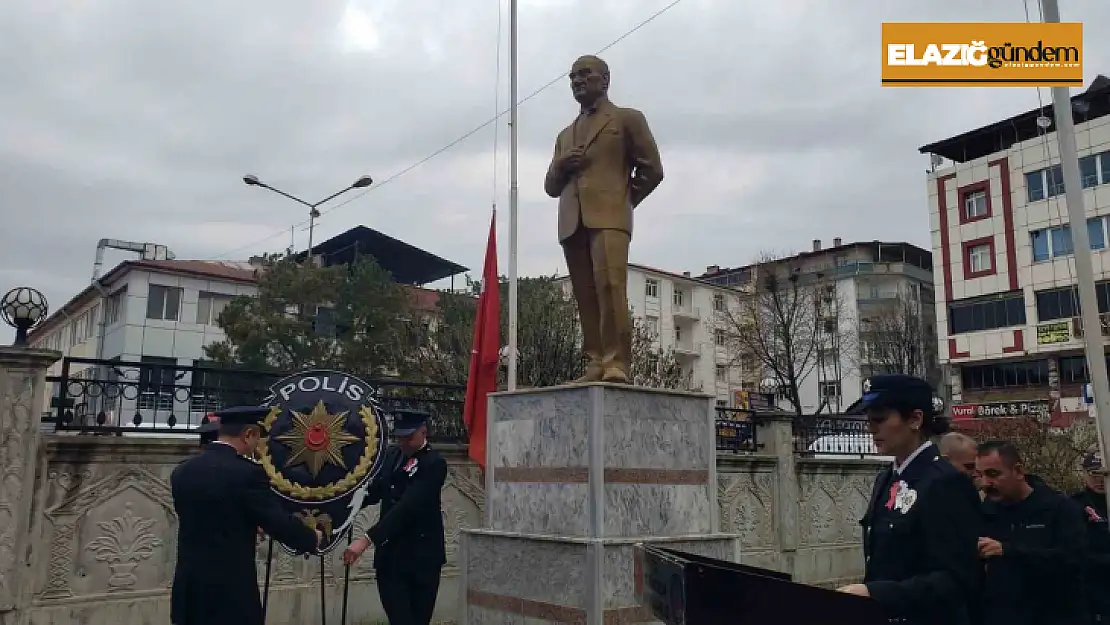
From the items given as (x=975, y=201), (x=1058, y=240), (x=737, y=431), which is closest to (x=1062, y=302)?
(x=1058, y=240)

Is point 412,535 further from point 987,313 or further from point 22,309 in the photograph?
point 987,313

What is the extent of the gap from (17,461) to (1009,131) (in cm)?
3831

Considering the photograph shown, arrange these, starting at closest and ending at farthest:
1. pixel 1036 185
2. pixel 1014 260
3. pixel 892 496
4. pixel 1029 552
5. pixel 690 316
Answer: pixel 892 496 → pixel 1029 552 → pixel 1036 185 → pixel 1014 260 → pixel 690 316

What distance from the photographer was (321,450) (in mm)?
6211

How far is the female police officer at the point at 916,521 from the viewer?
269 cm

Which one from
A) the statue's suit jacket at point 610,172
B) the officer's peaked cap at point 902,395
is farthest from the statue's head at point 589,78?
the officer's peaked cap at point 902,395

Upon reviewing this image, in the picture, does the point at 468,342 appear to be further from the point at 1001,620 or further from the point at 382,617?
the point at 1001,620

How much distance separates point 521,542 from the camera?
21.4 feet

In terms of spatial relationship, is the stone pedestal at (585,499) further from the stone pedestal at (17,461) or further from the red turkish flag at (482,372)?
the stone pedestal at (17,461)

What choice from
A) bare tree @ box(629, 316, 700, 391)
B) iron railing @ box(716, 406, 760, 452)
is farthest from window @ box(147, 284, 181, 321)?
iron railing @ box(716, 406, 760, 452)

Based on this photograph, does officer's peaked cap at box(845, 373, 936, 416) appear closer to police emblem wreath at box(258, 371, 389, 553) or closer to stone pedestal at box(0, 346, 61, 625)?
police emblem wreath at box(258, 371, 389, 553)

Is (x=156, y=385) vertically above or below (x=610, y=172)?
below

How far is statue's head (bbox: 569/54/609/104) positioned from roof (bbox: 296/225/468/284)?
30.9 metres

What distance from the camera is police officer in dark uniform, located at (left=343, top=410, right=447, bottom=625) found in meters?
6.07
